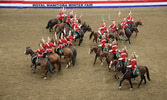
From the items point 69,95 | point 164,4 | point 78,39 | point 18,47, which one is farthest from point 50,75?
point 164,4

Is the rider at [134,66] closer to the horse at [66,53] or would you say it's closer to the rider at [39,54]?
the horse at [66,53]

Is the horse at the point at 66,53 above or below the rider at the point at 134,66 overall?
above

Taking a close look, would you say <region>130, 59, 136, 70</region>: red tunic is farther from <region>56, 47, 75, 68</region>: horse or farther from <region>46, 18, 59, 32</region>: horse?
<region>46, 18, 59, 32</region>: horse

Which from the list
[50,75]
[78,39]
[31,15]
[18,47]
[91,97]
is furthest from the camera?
[31,15]

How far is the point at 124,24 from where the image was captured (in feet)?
44.0

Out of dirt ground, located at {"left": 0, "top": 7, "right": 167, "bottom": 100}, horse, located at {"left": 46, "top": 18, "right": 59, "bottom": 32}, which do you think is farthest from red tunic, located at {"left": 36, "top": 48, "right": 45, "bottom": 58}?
horse, located at {"left": 46, "top": 18, "right": 59, "bottom": 32}

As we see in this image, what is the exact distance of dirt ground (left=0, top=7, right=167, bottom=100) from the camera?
880 centimetres

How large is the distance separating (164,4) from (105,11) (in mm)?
6240

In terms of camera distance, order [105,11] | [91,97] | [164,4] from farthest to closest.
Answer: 1. [164,4]
2. [105,11]
3. [91,97]

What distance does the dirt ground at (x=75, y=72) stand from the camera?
8797mm

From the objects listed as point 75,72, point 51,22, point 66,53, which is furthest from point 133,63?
point 51,22

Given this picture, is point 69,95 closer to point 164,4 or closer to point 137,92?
point 137,92

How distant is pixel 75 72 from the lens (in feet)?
34.2

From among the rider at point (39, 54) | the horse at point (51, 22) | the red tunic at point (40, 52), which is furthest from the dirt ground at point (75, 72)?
the red tunic at point (40, 52)
